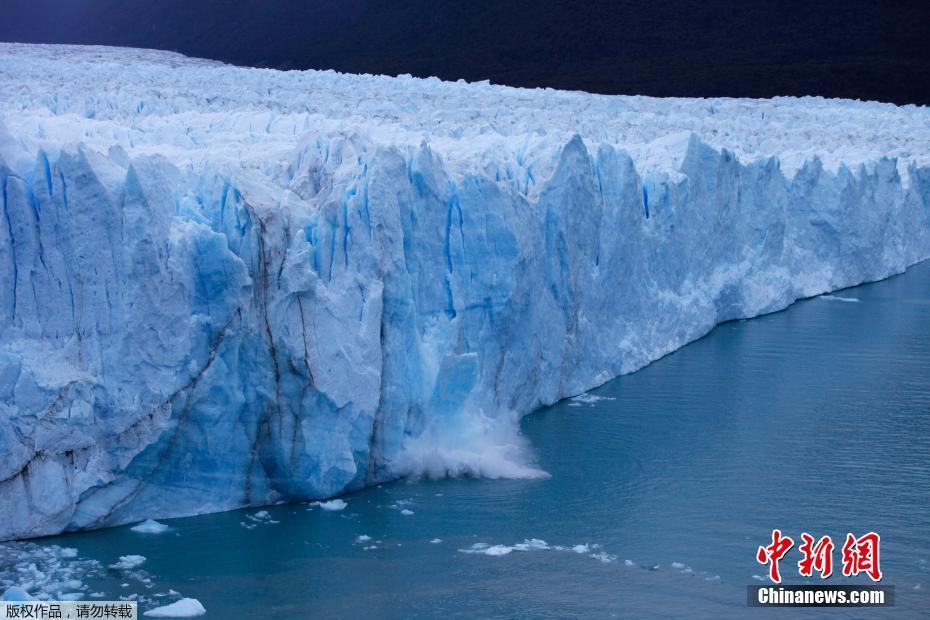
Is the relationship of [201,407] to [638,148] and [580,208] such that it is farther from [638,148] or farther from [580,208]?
[638,148]

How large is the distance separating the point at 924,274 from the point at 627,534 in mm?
9201

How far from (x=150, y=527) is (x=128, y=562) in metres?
0.35

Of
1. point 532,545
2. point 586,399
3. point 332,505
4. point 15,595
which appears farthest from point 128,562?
point 586,399

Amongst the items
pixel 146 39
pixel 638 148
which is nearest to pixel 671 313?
pixel 638 148

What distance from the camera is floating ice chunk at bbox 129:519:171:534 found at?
5.22 metres

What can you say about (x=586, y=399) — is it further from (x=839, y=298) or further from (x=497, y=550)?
(x=839, y=298)

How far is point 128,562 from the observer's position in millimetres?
4898

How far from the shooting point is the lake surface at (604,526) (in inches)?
190

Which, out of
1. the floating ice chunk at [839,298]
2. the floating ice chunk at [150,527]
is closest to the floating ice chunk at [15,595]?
the floating ice chunk at [150,527]

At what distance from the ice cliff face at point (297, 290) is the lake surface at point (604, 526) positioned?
0.83 ft

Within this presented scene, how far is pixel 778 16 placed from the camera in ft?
79.3

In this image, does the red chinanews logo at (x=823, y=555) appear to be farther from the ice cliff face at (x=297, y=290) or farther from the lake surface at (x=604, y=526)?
the ice cliff face at (x=297, y=290)

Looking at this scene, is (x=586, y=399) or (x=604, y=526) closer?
(x=604, y=526)

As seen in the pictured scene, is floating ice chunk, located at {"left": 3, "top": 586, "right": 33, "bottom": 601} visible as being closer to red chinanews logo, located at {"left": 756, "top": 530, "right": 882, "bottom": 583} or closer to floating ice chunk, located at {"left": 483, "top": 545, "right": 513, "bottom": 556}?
floating ice chunk, located at {"left": 483, "top": 545, "right": 513, "bottom": 556}
